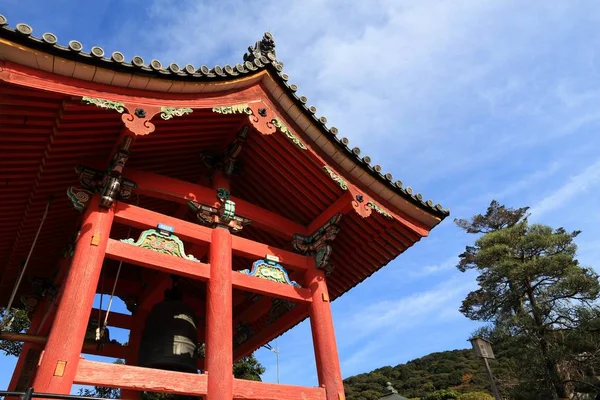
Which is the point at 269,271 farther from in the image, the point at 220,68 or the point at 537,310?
the point at 537,310

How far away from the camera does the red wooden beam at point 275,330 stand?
7.13 metres

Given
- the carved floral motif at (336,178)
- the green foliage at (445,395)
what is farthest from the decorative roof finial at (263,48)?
the green foliage at (445,395)

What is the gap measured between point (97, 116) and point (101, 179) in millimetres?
888

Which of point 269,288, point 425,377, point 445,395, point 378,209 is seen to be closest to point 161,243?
point 269,288

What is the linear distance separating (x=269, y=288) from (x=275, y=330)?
5.48 ft

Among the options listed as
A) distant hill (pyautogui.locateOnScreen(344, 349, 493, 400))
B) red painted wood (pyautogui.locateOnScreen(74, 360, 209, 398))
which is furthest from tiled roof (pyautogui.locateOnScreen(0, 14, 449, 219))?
distant hill (pyautogui.locateOnScreen(344, 349, 493, 400))

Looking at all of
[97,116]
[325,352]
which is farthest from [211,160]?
[325,352]

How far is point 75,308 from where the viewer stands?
461 centimetres

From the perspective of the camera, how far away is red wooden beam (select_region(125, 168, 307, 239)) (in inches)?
245

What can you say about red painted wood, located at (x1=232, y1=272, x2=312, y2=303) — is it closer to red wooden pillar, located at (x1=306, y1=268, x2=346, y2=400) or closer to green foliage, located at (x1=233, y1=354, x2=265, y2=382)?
red wooden pillar, located at (x1=306, y1=268, x2=346, y2=400)

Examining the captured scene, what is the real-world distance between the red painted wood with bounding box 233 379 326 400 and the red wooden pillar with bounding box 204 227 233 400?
0.17 m

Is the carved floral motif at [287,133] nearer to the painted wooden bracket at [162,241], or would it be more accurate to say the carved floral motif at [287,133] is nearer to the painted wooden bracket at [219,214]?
the painted wooden bracket at [219,214]

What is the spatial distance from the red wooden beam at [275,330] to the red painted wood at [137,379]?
2444mm

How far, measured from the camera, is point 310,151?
6.95 meters
